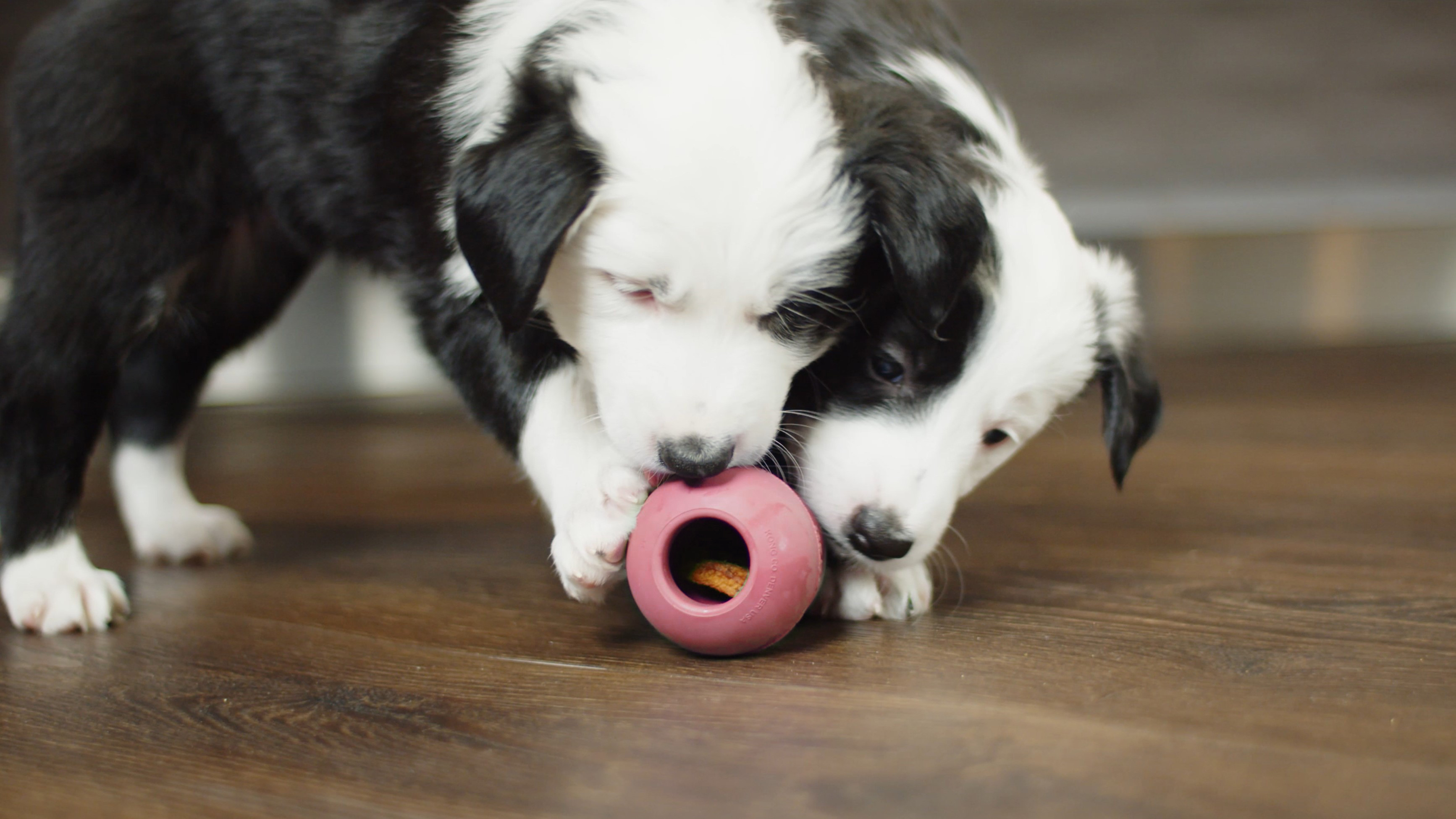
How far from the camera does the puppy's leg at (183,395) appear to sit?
8.48ft

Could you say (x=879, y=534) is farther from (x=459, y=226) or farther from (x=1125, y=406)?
(x=459, y=226)

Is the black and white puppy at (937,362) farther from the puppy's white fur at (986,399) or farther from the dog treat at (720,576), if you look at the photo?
the dog treat at (720,576)

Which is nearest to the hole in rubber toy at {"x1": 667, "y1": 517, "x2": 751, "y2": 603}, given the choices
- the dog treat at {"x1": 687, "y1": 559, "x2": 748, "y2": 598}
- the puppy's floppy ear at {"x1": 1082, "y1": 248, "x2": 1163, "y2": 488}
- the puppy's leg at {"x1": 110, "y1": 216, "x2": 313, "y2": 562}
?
the dog treat at {"x1": 687, "y1": 559, "x2": 748, "y2": 598}

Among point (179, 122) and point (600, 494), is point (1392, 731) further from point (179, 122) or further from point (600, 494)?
point (179, 122)

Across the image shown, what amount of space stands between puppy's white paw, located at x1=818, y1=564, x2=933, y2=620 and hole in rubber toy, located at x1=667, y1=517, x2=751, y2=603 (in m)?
0.22

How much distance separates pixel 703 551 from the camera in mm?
1834


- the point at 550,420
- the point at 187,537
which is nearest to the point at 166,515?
the point at 187,537

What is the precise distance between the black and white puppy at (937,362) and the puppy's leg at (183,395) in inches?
49.4

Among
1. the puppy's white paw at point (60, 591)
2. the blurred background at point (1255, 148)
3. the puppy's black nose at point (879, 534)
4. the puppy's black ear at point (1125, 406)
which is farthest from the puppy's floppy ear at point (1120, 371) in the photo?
the blurred background at point (1255, 148)

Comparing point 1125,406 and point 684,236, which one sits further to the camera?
point 1125,406

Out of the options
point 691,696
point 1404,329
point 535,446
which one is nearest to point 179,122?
point 535,446

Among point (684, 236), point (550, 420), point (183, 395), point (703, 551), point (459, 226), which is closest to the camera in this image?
point (684, 236)

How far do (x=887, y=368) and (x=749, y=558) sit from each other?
34 centimetres

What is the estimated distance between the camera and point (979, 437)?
1859mm
